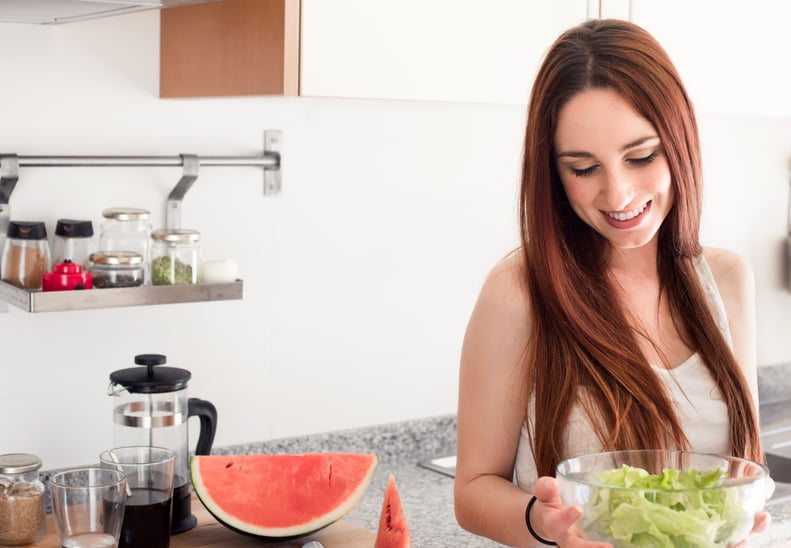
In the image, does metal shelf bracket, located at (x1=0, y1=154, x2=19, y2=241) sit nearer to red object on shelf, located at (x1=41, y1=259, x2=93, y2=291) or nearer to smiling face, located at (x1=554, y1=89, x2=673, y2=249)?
red object on shelf, located at (x1=41, y1=259, x2=93, y2=291)

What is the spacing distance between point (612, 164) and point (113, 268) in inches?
32.3

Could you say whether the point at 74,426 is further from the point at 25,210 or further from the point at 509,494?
the point at 509,494

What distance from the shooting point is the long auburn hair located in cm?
146

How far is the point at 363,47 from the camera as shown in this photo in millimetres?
1688

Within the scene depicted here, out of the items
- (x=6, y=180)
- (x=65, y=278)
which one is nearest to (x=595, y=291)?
(x=65, y=278)

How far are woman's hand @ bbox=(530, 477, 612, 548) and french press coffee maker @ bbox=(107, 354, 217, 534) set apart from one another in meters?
0.75

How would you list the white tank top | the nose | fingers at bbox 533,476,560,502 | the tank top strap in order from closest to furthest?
fingers at bbox 533,476,560,502 → the nose → the white tank top → the tank top strap

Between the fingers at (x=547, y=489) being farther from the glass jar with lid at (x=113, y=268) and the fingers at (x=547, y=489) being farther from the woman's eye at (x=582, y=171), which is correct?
the glass jar with lid at (x=113, y=268)

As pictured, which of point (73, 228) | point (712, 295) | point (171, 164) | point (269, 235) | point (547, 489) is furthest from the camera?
point (269, 235)

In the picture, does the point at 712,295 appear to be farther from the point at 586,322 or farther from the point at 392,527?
the point at 392,527

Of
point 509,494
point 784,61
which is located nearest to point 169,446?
point 509,494

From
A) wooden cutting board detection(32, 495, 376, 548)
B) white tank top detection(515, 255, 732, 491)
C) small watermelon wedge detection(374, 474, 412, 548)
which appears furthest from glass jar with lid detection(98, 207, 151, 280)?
white tank top detection(515, 255, 732, 491)

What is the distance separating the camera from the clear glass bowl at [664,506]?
38.9 inches

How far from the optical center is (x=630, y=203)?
1.43m
